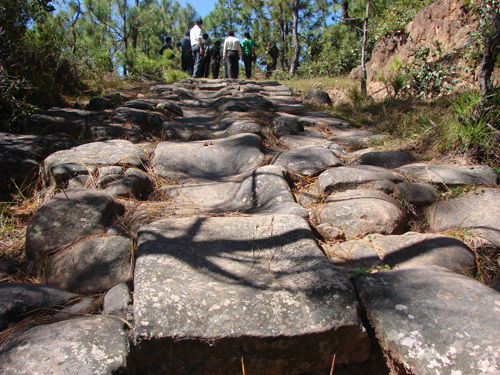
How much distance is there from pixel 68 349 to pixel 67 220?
856mm

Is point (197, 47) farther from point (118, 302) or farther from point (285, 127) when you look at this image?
point (118, 302)

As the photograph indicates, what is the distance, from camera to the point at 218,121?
4039mm

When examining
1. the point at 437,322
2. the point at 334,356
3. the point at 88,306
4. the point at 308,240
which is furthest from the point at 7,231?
the point at 437,322

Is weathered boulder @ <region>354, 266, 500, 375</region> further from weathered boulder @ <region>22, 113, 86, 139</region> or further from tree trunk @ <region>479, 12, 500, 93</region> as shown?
weathered boulder @ <region>22, 113, 86, 139</region>

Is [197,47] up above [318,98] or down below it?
above

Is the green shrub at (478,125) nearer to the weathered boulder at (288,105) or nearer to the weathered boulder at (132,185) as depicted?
the weathered boulder at (132,185)

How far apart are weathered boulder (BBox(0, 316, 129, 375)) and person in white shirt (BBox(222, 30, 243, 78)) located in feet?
28.5

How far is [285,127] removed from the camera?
3.68 meters

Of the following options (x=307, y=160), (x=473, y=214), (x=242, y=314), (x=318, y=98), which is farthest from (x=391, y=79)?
(x=242, y=314)

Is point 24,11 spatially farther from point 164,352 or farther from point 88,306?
point 164,352

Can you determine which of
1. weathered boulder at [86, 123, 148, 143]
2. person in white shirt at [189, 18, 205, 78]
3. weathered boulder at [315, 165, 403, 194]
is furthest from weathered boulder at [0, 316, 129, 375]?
person in white shirt at [189, 18, 205, 78]

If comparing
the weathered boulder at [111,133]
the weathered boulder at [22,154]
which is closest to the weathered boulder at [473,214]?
the weathered boulder at [111,133]

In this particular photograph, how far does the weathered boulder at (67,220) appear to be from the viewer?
1747mm

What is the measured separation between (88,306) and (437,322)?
1.23 m
